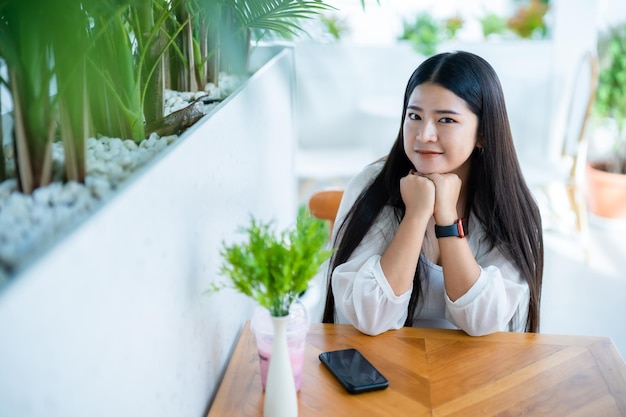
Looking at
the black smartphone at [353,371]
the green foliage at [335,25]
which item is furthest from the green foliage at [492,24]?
the black smartphone at [353,371]

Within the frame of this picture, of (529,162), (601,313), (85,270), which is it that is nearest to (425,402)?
(85,270)

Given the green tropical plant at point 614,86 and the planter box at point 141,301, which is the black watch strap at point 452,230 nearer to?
the planter box at point 141,301

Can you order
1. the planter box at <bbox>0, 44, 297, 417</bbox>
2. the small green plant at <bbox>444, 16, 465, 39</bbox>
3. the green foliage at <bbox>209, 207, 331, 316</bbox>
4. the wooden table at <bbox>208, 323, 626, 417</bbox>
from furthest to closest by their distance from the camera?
the small green plant at <bbox>444, 16, 465, 39</bbox> < the wooden table at <bbox>208, 323, 626, 417</bbox> < the green foliage at <bbox>209, 207, 331, 316</bbox> < the planter box at <bbox>0, 44, 297, 417</bbox>

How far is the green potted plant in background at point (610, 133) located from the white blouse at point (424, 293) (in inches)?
97.1

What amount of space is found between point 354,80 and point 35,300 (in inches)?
164

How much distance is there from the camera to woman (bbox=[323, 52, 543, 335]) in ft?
4.51

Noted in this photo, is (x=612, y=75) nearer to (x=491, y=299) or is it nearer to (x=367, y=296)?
(x=491, y=299)

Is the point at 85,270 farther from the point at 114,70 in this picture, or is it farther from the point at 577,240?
the point at 577,240

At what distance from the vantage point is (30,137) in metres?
0.81

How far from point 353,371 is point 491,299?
1.18 feet

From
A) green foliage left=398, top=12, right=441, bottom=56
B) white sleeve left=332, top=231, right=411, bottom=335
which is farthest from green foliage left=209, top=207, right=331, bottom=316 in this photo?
green foliage left=398, top=12, right=441, bottom=56

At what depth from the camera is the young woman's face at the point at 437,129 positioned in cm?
146

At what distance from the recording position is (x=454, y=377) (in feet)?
3.85

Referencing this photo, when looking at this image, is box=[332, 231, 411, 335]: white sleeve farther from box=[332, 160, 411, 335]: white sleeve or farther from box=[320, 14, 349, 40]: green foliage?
box=[320, 14, 349, 40]: green foliage
